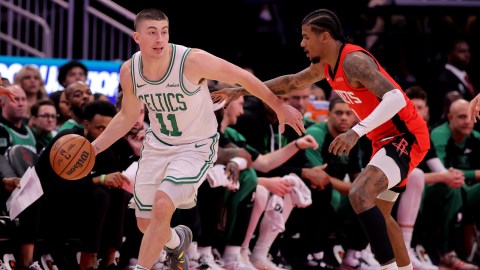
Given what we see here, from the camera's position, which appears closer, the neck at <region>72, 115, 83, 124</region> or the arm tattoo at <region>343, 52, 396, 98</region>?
the arm tattoo at <region>343, 52, 396, 98</region>

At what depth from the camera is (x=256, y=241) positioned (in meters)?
Result: 8.93

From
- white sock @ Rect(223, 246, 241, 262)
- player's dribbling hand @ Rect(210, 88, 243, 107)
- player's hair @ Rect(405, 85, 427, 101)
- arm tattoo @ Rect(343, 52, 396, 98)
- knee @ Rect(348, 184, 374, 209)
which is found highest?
arm tattoo @ Rect(343, 52, 396, 98)

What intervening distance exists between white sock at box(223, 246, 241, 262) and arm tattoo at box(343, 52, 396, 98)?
2.42 meters

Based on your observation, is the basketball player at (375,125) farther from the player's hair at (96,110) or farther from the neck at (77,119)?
the neck at (77,119)

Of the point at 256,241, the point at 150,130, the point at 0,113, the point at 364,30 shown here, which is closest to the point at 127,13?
the point at 364,30

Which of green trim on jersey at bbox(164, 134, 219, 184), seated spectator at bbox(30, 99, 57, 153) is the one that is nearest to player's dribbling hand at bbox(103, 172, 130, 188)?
green trim on jersey at bbox(164, 134, 219, 184)

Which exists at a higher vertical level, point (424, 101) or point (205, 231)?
point (424, 101)

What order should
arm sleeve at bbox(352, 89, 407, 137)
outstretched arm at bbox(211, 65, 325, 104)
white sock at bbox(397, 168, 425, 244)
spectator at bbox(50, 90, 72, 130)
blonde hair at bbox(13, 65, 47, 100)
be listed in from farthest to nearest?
blonde hair at bbox(13, 65, 47, 100) → white sock at bbox(397, 168, 425, 244) → spectator at bbox(50, 90, 72, 130) → outstretched arm at bbox(211, 65, 325, 104) → arm sleeve at bbox(352, 89, 407, 137)

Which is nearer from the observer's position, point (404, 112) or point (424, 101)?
point (404, 112)

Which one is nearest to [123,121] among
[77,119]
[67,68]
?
[77,119]

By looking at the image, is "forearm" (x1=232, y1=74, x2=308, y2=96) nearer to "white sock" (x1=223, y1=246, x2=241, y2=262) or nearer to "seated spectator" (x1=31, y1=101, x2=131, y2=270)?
"seated spectator" (x1=31, y1=101, x2=131, y2=270)

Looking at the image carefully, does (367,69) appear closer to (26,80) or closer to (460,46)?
(26,80)

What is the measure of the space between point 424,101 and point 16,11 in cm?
533

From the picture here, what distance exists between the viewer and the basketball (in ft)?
22.1
